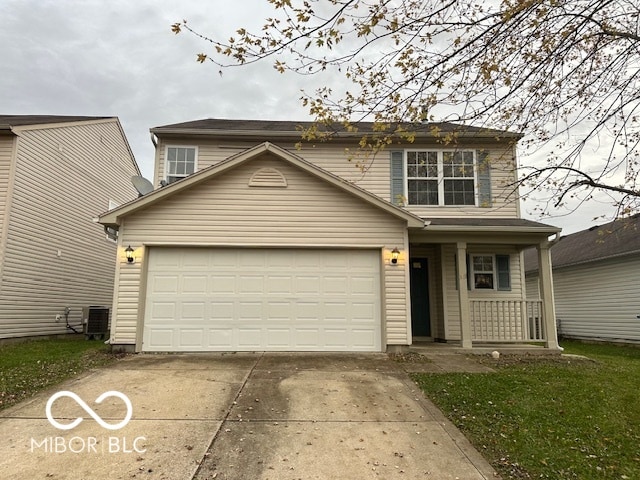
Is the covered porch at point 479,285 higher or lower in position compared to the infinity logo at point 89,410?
higher

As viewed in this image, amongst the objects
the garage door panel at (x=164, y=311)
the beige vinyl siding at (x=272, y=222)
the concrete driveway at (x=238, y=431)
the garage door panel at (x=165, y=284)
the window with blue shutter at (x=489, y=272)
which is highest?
the beige vinyl siding at (x=272, y=222)

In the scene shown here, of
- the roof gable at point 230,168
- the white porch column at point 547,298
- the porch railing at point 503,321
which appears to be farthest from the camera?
the porch railing at point 503,321

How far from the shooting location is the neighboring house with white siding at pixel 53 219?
34.0ft

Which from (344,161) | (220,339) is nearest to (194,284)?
(220,339)

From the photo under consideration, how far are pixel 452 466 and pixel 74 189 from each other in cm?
1359

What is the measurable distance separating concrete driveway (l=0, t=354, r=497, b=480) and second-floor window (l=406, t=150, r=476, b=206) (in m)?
5.60

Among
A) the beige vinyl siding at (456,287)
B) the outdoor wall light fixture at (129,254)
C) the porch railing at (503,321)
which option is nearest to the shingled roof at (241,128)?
the beige vinyl siding at (456,287)

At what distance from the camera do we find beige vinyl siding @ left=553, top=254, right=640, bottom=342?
1348 centimetres

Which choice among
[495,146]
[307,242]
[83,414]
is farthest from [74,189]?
[495,146]

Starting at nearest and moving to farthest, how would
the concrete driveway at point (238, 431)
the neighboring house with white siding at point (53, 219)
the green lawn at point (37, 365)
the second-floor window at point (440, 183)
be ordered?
1. the concrete driveway at point (238, 431)
2. the green lawn at point (37, 365)
3. the neighboring house with white siding at point (53, 219)
4. the second-floor window at point (440, 183)

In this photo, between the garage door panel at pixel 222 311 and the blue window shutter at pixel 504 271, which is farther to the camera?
the blue window shutter at pixel 504 271

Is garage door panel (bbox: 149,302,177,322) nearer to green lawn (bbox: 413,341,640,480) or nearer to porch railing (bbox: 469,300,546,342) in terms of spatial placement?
green lawn (bbox: 413,341,640,480)

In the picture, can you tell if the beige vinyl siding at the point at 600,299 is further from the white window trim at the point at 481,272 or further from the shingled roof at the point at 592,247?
the white window trim at the point at 481,272

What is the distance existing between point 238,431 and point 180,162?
27.6ft
